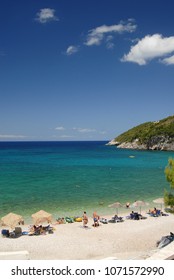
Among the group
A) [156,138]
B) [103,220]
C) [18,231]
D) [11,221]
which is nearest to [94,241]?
[103,220]

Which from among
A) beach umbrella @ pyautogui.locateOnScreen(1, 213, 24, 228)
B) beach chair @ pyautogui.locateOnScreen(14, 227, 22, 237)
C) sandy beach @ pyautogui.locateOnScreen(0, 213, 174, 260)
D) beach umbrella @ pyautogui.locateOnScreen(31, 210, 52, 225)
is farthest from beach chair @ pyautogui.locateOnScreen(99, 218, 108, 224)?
beach chair @ pyautogui.locateOnScreen(14, 227, 22, 237)

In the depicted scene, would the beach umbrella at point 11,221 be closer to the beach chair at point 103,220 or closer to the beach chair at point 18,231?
the beach chair at point 18,231

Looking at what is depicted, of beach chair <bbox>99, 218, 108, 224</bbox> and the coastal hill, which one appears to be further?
the coastal hill

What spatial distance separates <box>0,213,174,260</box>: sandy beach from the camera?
69.1ft

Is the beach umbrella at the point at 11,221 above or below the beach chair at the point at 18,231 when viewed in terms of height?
above

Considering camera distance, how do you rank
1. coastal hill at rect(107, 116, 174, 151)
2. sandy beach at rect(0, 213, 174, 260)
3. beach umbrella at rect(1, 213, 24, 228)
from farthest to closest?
coastal hill at rect(107, 116, 174, 151)
beach umbrella at rect(1, 213, 24, 228)
sandy beach at rect(0, 213, 174, 260)

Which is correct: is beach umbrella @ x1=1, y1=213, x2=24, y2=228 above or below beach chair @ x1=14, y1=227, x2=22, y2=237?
above

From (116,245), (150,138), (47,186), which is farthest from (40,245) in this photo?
(150,138)

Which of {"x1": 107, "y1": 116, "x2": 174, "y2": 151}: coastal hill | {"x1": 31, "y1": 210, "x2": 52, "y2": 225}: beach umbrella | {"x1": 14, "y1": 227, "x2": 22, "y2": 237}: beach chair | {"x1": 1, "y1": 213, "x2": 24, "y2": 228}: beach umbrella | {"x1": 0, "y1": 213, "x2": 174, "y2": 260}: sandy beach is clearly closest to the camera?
{"x1": 0, "y1": 213, "x2": 174, "y2": 260}: sandy beach

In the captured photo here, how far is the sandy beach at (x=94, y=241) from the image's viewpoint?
21.1 meters

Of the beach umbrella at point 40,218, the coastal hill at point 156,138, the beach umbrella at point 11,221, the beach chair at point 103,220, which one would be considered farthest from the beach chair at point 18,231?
the coastal hill at point 156,138

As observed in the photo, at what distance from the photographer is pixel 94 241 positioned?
948 inches

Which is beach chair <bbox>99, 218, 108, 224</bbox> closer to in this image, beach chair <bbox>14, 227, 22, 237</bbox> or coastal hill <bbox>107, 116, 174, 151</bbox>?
beach chair <bbox>14, 227, 22, 237</bbox>
